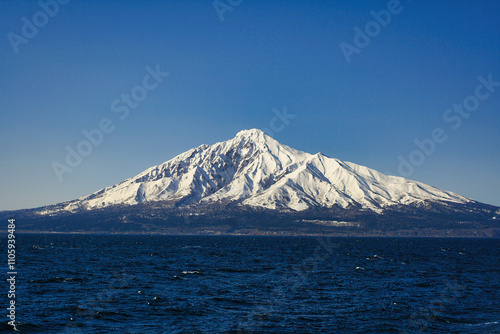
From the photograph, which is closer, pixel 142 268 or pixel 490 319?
pixel 490 319

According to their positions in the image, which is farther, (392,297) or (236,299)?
(392,297)

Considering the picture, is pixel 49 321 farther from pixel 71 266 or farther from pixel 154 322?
pixel 71 266

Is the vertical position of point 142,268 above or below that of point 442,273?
above

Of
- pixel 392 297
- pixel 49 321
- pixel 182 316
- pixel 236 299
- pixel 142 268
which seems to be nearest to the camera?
pixel 49 321

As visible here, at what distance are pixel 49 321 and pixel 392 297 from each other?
4023 cm

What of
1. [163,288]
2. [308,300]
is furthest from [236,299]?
[163,288]

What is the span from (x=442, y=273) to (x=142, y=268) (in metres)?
57.5

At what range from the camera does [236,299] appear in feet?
177

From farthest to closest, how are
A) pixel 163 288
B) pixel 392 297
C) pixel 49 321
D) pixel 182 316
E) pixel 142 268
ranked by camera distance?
pixel 142 268 < pixel 163 288 < pixel 392 297 < pixel 182 316 < pixel 49 321

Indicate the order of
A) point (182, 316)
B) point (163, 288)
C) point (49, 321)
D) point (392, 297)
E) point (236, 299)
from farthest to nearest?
point (163, 288)
point (392, 297)
point (236, 299)
point (182, 316)
point (49, 321)

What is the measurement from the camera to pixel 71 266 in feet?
283

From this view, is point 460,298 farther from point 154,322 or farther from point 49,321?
point 49,321

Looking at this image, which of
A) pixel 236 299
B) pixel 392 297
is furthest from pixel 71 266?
pixel 392 297

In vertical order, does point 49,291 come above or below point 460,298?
above
